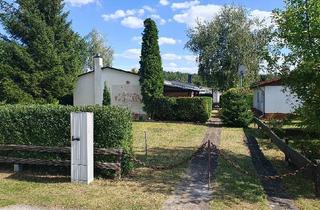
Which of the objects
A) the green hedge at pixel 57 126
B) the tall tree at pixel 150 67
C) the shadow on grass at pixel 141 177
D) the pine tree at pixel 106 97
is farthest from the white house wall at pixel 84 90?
the green hedge at pixel 57 126

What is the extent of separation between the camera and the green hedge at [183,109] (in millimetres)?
27094

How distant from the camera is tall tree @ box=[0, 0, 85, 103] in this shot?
28.4 meters

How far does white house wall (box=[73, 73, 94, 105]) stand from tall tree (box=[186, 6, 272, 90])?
54.3 feet

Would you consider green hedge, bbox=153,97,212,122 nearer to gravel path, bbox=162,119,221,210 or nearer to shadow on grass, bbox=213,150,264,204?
gravel path, bbox=162,119,221,210

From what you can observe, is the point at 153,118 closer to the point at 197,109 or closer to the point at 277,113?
the point at 197,109

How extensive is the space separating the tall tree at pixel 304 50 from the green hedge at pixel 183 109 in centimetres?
1531

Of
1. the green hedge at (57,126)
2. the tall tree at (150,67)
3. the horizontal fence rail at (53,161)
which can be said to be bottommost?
the horizontal fence rail at (53,161)

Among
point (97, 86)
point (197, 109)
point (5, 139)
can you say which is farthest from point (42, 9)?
point (5, 139)

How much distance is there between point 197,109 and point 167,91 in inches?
228

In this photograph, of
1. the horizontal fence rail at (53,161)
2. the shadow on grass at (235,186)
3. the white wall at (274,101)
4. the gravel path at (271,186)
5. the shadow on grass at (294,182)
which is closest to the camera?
the gravel path at (271,186)

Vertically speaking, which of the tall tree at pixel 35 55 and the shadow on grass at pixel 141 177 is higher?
the tall tree at pixel 35 55

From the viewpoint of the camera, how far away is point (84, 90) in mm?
32312

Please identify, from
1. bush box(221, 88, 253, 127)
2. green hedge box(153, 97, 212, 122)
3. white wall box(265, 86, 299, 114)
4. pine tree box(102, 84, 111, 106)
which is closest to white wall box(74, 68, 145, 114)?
pine tree box(102, 84, 111, 106)

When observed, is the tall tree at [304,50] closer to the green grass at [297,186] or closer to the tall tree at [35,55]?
the green grass at [297,186]
